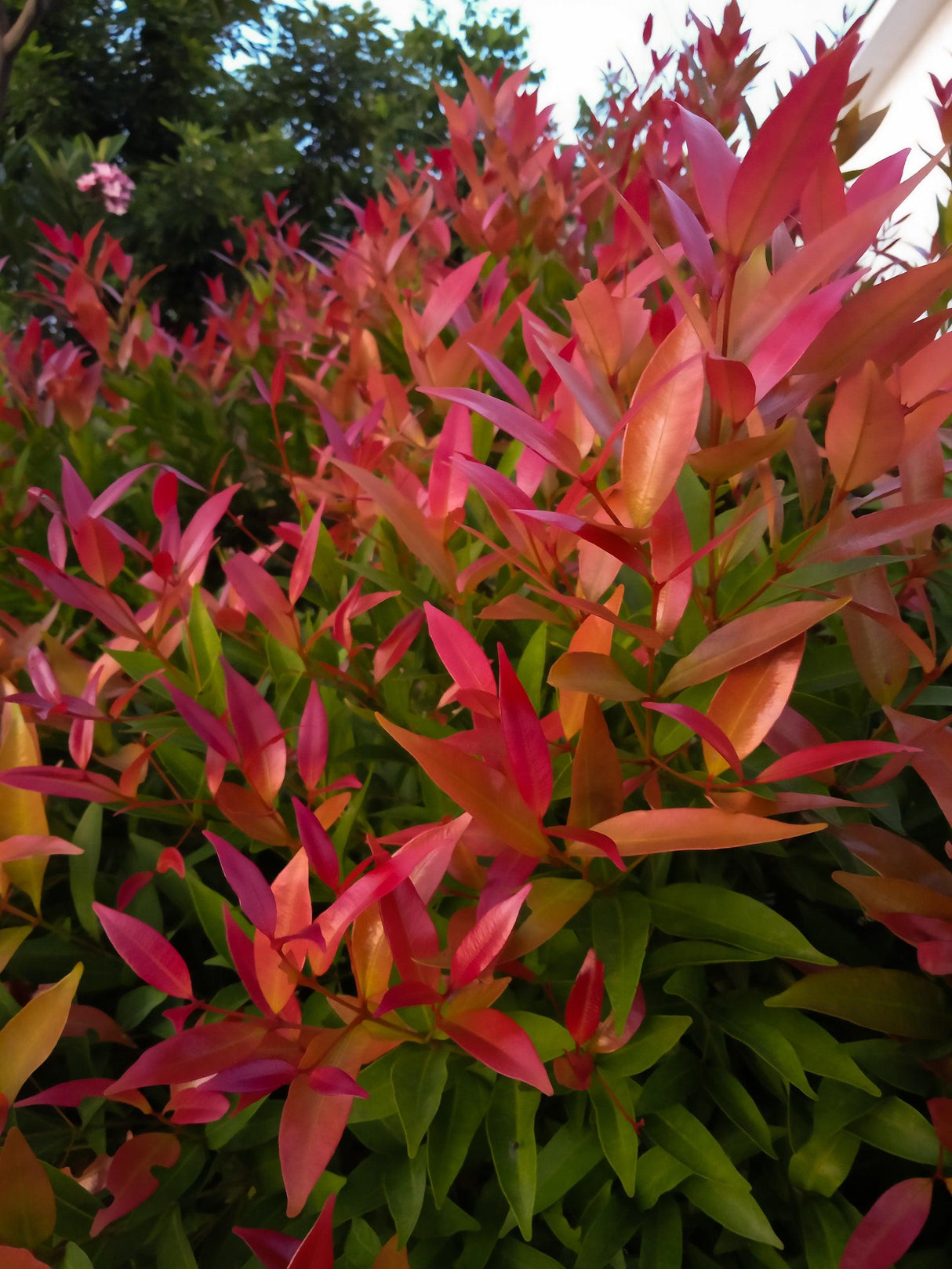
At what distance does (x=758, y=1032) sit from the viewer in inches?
16.0

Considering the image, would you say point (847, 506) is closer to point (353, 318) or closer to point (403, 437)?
point (403, 437)

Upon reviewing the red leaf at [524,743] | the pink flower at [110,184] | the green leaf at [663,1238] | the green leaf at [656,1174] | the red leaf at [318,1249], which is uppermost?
the pink flower at [110,184]

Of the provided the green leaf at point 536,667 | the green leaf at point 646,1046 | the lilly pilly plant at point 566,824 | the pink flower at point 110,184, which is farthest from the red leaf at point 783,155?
the pink flower at point 110,184

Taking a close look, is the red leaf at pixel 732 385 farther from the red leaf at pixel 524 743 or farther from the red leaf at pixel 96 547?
the red leaf at pixel 96 547

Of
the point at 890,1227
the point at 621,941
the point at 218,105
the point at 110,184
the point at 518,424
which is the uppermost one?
the point at 218,105

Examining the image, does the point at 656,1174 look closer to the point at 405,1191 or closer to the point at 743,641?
the point at 405,1191

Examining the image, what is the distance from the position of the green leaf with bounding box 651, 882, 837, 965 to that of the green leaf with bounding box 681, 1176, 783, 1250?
120mm

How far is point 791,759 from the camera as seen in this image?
0.31 metres

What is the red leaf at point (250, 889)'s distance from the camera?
1.10ft

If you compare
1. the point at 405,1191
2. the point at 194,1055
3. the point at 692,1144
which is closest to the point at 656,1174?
the point at 692,1144

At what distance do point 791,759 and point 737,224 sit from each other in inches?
7.8

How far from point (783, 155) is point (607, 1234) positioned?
1.62 ft

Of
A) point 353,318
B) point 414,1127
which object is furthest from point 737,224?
point 353,318

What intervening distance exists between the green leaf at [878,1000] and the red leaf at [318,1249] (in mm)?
205
